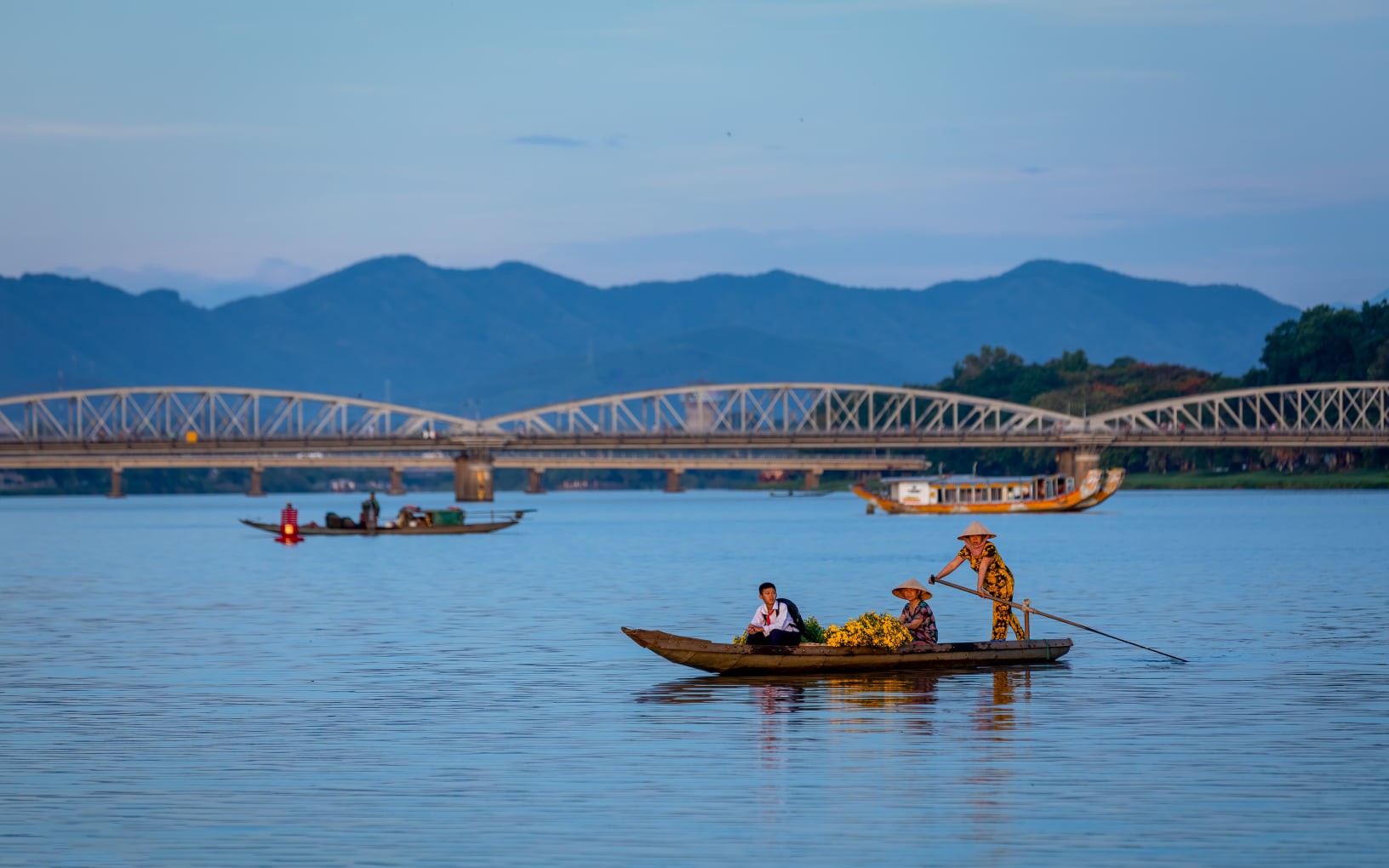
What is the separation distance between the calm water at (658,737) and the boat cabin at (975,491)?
105980 mm

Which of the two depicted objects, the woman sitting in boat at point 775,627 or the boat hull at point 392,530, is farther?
the boat hull at point 392,530

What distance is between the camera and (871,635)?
1394 inches

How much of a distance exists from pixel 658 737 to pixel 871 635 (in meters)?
7.13

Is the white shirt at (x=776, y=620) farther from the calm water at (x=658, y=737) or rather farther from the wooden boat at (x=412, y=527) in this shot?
the wooden boat at (x=412, y=527)

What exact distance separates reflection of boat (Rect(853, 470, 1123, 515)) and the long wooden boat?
134710 millimetres

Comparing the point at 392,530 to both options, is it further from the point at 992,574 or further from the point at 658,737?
the point at 658,737

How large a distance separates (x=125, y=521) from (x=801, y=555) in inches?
3647

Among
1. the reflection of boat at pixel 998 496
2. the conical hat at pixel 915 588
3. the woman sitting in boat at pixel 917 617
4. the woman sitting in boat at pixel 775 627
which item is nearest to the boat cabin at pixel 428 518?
the reflection of boat at pixel 998 496

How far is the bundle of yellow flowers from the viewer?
35375mm

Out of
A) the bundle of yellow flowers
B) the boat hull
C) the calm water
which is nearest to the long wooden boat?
→ the bundle of yellow flowers

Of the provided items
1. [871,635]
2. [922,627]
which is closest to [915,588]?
[922,627]

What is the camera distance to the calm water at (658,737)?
846 inches

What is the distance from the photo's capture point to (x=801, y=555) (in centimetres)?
9500

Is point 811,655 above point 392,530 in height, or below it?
above
